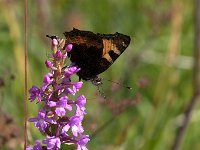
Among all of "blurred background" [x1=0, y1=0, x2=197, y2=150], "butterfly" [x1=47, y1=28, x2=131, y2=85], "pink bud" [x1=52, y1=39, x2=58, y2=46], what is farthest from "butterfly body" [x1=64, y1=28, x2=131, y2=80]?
"blurred background" [x1=0, y1=0, x2=197, y2=150]

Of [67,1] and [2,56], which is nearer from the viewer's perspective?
[2,56]

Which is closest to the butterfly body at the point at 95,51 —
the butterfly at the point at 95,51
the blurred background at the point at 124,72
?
the butterfly at the point at 95,51

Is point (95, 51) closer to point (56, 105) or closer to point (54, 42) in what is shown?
point (54, 42)

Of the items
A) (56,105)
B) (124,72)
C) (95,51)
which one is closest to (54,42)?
(56,105)

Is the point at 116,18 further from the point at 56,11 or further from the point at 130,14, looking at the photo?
the point at 56,11

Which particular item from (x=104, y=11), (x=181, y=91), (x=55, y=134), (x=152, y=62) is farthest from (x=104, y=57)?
(x=104, y=11)

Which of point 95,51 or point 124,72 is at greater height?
point 95,51

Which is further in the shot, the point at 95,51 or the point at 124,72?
the point at 124,72
